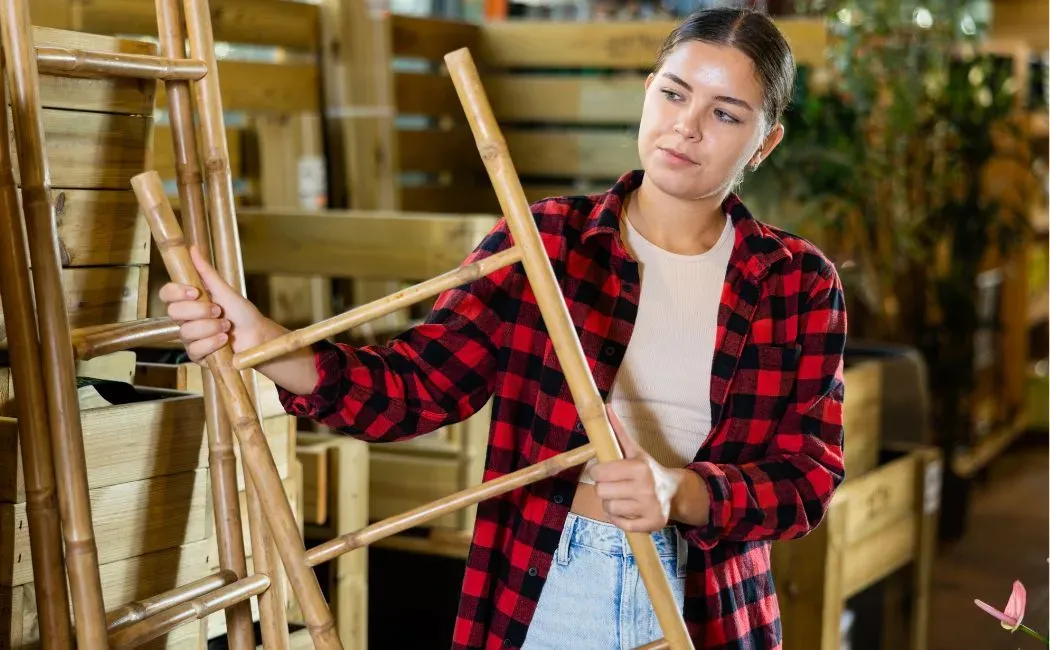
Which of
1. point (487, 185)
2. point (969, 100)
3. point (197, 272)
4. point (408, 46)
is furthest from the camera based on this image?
point (969, 100)

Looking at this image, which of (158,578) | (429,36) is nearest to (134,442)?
(158,578)

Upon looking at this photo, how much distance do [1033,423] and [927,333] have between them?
197 cm

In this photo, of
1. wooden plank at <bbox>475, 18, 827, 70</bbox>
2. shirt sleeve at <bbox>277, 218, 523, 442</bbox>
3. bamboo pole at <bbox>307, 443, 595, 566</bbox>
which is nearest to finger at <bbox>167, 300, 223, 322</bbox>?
shirt sleeve at <bbox>277, 218, 523, 442</bbox>

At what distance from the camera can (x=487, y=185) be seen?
4.18 m

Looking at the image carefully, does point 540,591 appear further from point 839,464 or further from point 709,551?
point 839,464

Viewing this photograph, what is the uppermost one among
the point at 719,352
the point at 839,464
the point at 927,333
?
the point at 719,352

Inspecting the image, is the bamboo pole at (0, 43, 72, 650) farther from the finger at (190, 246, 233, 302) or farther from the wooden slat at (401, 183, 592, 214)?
the wooden slat at (401, 183, 592, 214)

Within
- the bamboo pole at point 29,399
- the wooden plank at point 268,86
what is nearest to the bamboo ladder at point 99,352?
the bamboo pole at point 29,399

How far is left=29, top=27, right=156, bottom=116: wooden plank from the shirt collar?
2.04ft

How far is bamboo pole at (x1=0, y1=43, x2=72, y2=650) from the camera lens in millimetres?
A: 1387

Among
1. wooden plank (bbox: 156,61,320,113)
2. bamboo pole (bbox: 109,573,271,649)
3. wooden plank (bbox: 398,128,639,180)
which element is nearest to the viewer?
bamboo pole (bbox: 109,573,271,649)

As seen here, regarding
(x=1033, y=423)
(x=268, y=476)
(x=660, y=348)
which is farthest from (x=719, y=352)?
(x=1033, y=423)

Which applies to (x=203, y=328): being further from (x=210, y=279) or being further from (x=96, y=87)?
(x=96, y=87)

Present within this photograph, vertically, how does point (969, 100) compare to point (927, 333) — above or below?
above
